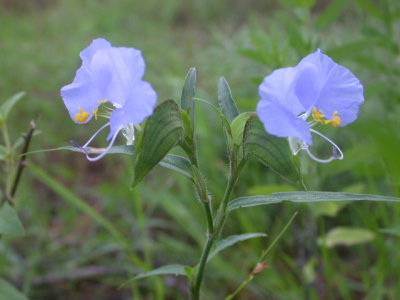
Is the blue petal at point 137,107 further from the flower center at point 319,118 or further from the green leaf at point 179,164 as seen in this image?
the flower center at point 319,118

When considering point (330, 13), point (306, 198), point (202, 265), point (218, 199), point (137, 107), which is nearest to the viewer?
point (137, 107)

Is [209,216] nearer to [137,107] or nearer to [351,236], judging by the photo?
[137,107]

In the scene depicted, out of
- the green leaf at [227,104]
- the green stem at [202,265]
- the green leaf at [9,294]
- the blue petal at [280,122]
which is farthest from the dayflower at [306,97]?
the green leaf at [9,294]

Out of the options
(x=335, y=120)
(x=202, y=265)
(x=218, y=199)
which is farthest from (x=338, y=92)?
(x=218, y=199)

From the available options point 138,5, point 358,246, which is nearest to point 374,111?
point 358,246

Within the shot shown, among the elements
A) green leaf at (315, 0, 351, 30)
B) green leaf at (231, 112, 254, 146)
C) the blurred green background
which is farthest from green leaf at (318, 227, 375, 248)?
green leaf at (231, 112, 254, 146)

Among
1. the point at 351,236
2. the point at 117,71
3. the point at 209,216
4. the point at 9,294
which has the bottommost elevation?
the point at 351,236

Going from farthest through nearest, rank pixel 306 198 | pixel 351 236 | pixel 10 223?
pixel 351 236
pixel 10 223
pixel 306 198
